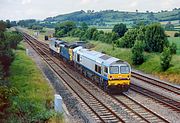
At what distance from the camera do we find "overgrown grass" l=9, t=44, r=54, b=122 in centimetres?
1959

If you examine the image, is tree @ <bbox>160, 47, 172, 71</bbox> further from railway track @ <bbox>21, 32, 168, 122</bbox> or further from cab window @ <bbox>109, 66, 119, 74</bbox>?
railway track @ <bbox>21, 32, 168, 122</bbox>

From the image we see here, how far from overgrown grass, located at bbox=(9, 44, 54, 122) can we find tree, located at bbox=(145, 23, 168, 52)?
16776 mm

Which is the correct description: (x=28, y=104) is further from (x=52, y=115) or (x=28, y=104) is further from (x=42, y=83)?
(x=42, y=83)

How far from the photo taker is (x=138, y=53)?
4572 centimetres

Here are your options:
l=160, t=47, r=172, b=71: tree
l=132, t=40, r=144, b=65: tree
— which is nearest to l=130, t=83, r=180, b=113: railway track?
l=160, t=47, r=172, b=71: tree

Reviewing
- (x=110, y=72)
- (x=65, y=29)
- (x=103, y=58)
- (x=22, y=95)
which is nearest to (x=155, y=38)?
(x=103, y=58)

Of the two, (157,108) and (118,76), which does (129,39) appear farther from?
(157,108)

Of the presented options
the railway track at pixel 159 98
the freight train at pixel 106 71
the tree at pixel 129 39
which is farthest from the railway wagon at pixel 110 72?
the tree at pixel 129 39

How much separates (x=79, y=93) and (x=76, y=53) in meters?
13.2

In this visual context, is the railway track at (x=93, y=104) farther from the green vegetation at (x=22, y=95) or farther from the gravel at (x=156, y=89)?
the gravel at (x=156, y=89)

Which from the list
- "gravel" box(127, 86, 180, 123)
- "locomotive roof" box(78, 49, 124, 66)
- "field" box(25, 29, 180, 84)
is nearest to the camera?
"gravel" box(127, 86, 180, 123)

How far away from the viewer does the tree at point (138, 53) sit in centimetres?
4481

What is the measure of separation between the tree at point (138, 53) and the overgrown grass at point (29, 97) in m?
13.6

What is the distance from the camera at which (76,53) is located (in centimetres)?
4294
